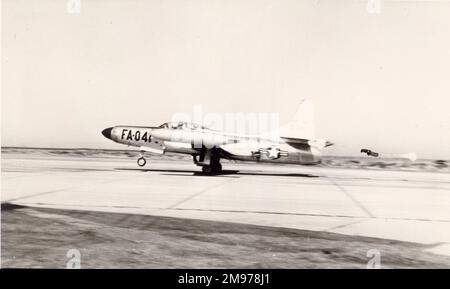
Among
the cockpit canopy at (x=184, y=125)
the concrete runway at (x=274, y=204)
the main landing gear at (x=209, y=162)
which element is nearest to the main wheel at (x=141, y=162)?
the cockpit canopy at (x=184, y=125)

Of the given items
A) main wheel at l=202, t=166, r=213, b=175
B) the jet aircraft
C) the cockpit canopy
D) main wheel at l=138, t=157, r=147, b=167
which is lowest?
main wheel at l=202, t=166, r=213, b=175

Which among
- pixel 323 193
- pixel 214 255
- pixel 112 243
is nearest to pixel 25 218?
pixel 112 243

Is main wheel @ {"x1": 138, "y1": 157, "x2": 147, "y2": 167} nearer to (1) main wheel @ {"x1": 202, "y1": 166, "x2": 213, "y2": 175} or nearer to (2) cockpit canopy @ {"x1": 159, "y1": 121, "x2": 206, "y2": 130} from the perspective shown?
(2) cockpit canopy @ {"x1": 159, "y1": 121, "x2": 206, "y2": 130}

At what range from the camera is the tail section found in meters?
21.0

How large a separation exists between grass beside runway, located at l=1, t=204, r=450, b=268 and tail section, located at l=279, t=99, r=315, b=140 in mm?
13249

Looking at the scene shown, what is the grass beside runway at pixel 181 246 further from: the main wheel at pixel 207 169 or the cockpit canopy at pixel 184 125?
the cockpit canopy at pixel 184 125

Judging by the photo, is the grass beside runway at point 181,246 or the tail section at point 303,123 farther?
the tail section at point 303,123

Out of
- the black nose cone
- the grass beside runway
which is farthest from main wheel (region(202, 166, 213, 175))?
the grass beside runway

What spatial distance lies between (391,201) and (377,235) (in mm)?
5665

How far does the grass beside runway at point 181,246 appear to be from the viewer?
5902 millimetres

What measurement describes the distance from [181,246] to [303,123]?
15433mm

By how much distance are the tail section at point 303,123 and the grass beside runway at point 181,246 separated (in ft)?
43.5

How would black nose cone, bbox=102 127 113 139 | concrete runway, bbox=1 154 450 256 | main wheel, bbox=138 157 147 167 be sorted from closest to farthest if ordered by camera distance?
1. concrete runway, bbox=1 154 450 256
2. main wheel, bbox=138 157 147 167
3. black nose cone, bbox=102 127 113 139
